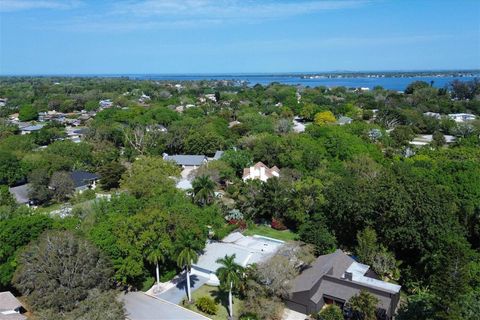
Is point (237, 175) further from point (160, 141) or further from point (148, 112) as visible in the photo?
point (148, 112)

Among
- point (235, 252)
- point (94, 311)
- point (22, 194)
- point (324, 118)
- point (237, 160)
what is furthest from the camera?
point (324, 118)

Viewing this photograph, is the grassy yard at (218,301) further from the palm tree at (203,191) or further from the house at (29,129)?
the house at (29,129)

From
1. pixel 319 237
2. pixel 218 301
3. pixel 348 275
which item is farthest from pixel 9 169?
pixel 348 275

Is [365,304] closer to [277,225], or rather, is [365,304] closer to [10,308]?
[277,225]

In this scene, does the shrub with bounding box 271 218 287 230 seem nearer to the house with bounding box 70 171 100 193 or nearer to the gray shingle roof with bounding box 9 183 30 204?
the house with bounding box 70 171 100 193

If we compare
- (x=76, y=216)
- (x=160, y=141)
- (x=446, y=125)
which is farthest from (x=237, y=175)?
(x=446, y=125)

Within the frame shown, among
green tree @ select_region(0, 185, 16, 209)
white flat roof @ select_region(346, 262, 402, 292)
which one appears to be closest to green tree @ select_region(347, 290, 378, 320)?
white flat roof @ select_region(346, 262, 402, 292)
